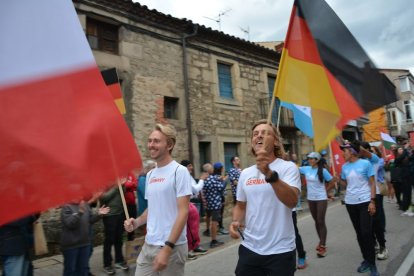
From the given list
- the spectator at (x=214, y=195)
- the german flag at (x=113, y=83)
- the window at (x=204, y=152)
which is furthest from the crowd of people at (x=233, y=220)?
the window at (x=204, y=152)

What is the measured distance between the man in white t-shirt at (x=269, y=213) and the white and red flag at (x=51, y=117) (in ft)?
3.23

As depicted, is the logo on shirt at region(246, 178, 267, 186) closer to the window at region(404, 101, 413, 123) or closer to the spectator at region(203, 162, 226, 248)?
the spectator at region(203, 162, 226, 248)

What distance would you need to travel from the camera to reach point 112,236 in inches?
247

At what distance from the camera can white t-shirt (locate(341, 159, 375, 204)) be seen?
5.01 m

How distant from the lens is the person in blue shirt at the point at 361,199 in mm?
4797

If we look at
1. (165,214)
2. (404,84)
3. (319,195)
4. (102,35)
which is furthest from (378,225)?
(404,84)

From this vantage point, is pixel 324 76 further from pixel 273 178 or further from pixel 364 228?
pixel 364 228

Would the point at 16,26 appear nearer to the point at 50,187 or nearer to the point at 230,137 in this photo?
the point at 50,187

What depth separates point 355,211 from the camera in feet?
16.6

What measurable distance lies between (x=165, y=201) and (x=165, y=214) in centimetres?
10

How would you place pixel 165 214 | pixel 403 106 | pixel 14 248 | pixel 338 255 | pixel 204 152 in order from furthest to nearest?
pixel 403 106
pixel 204 152
pixel 338 255
pixel 14 248
pixel 165 214

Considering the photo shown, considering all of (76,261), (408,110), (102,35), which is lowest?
(76,261)

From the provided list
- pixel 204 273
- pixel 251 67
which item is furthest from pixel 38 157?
pixel 251 67

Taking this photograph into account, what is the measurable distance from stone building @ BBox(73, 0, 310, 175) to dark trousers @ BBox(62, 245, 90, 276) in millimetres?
5289
